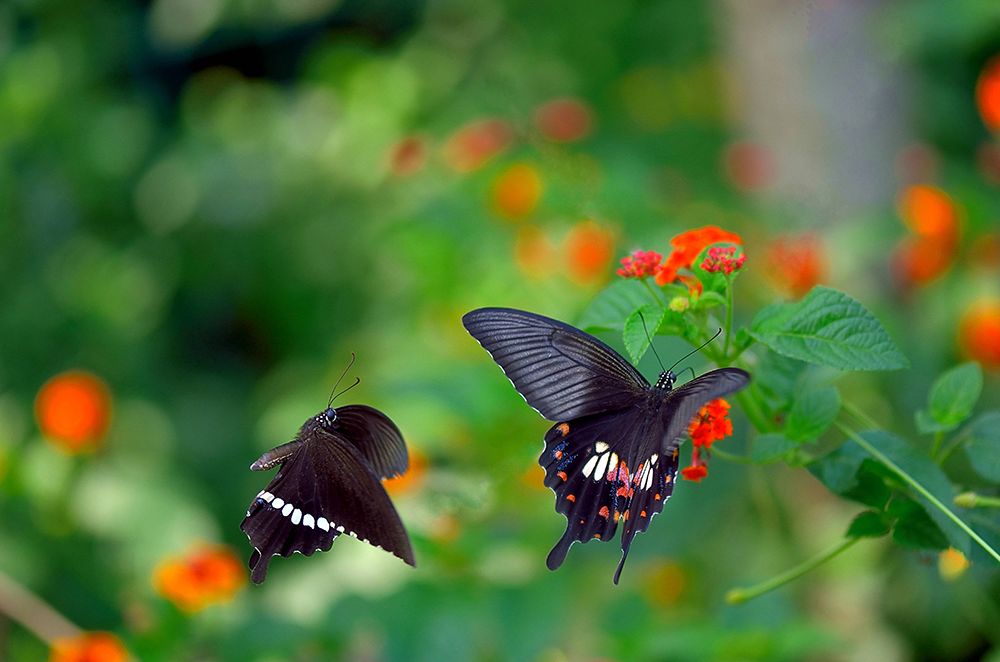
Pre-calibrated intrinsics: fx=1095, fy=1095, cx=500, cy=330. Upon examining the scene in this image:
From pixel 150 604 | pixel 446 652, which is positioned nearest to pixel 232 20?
pixel 150 604

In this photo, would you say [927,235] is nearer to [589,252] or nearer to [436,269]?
[589,252]

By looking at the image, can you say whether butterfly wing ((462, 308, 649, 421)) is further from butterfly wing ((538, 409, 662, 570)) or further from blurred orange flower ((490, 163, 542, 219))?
blurred orange flower ((490, 163, 542, 219))

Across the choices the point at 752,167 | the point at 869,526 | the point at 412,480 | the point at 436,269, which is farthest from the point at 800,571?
the point at 752,167

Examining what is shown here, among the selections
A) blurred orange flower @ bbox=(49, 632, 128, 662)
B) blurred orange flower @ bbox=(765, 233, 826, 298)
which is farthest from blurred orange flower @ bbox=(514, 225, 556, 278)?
blurred orange flower @ bbox=(49, 632, 128, 662)

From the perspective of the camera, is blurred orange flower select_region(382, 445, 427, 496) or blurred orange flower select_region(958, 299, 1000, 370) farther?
blurred orange flower select_region(958, 299, 1000, 370)

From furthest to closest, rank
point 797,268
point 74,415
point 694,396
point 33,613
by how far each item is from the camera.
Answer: point 74,415 < point 33,613 < point 797,268 < point 694,396

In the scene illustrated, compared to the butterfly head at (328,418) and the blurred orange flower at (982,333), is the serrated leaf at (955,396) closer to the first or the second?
the butterfly head at (328,418)

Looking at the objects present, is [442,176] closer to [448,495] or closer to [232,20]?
[448,495]
